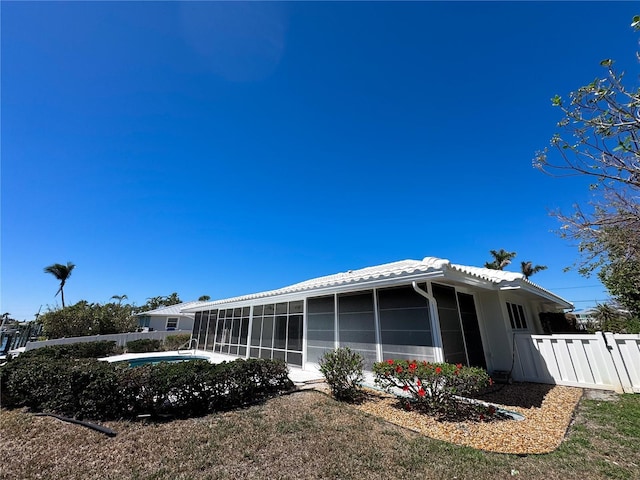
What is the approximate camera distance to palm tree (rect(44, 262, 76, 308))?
106 ft

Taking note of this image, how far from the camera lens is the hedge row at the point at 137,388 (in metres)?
5.09

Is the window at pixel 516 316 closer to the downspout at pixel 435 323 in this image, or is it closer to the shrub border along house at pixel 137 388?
the downspout at pixel 435 323

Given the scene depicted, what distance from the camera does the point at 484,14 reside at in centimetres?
764

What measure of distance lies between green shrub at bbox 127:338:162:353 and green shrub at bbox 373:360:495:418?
20.2 m

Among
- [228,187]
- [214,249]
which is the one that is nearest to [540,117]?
[228,187]

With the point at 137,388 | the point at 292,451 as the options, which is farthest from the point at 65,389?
the point at 292,451

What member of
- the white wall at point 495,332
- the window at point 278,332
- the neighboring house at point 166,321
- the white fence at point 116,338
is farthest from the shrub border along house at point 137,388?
the neighboring house at point 166,321

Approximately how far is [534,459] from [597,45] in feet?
26.7

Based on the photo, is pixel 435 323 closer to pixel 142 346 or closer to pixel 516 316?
pixel 516 316

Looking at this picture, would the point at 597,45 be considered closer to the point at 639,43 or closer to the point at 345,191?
the point at 639,43

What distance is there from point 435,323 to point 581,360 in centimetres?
446

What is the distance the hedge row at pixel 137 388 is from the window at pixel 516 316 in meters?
8.50

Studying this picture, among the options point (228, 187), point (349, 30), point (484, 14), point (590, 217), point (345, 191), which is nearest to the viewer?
point (590, 217)

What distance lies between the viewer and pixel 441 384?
4.99m
